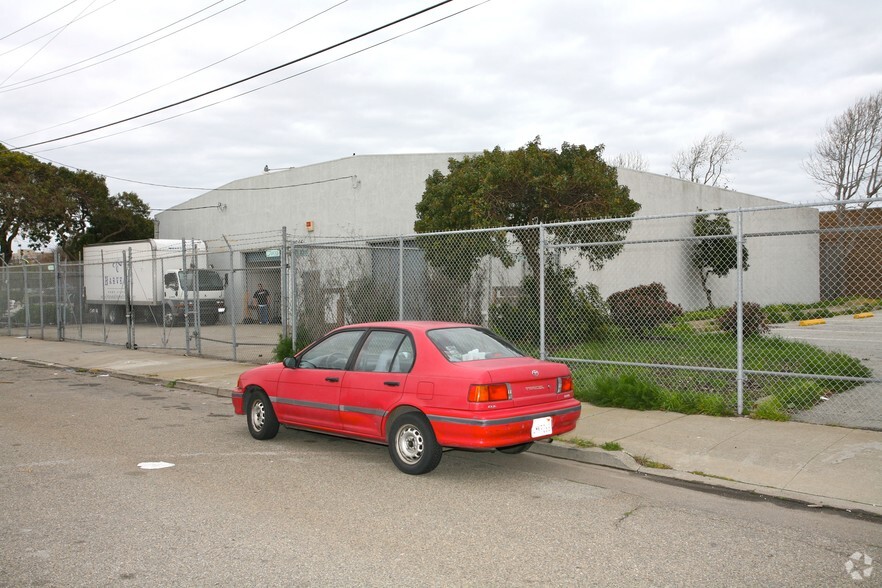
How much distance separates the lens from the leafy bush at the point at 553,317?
12594mm

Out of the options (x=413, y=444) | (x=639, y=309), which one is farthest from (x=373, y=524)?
(x=639, y=309)

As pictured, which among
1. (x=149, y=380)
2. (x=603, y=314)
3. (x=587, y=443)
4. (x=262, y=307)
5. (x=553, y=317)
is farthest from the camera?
(x=262, y=307)

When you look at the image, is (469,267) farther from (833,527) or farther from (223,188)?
(223,188)

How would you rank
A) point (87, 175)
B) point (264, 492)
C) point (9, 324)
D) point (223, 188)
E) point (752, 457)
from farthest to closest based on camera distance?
1. point (87, 175)
2. point (223, 188)
3. point (9, 324)
4. point (752, 457)
5. point (264, 492)

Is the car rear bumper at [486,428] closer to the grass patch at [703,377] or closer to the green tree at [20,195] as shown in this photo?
the grass patch at [703,377]

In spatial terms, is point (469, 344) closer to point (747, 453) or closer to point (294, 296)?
point (747, 453)

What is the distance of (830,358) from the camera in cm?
1183

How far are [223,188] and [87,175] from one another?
1094cm

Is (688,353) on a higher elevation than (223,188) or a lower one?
lower

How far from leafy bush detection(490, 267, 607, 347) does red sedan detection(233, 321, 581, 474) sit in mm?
5249

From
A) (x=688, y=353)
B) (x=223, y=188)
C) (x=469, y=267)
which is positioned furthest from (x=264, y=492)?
(x=223, y=188)

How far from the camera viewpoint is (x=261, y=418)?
8.18 metres

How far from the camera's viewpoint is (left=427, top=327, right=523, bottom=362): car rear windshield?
679 cm

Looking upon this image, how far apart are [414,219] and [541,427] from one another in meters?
19.1
